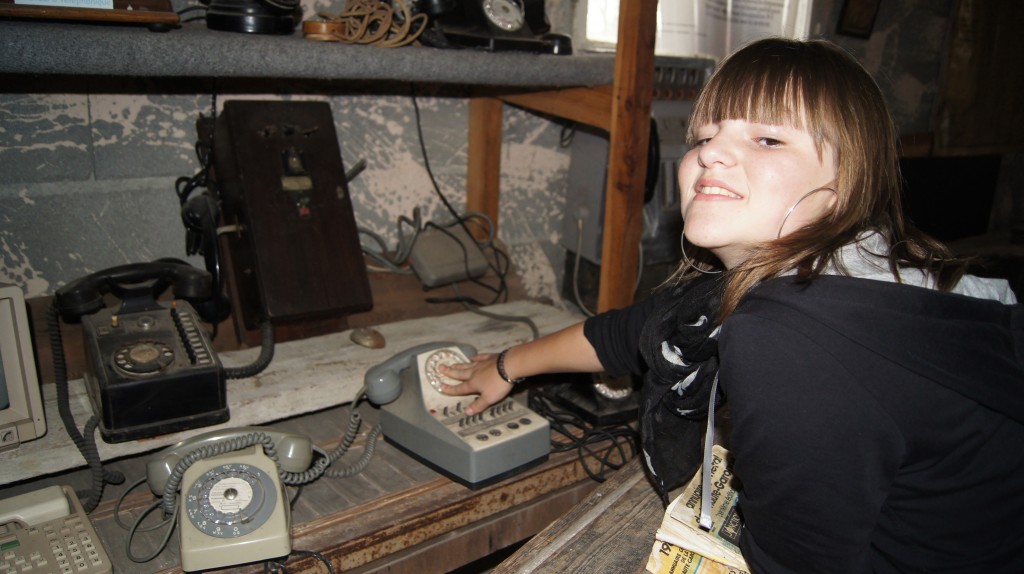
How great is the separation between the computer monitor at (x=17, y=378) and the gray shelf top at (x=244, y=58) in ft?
0.96

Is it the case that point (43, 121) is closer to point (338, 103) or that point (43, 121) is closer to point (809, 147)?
point (338, 103)

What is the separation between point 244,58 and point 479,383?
564mm

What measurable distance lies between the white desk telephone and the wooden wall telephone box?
0.45m

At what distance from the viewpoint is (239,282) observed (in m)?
1.31

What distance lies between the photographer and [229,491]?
34.8 inches

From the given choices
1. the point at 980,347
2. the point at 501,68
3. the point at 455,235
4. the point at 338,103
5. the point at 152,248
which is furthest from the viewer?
the point at 455,235

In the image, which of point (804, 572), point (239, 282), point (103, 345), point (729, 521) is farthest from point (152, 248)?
point (804, 572)

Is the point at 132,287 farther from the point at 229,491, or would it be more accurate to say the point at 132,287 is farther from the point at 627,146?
the point at 627,146

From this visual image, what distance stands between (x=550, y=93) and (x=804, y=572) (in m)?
1.06

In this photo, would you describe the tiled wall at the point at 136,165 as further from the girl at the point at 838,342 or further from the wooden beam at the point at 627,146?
the girl at the point at 838,342

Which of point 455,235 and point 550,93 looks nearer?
point 550,93

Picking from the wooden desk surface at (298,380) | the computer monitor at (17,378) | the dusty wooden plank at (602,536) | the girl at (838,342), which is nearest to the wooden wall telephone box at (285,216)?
the wooden desk surface at (298,380)

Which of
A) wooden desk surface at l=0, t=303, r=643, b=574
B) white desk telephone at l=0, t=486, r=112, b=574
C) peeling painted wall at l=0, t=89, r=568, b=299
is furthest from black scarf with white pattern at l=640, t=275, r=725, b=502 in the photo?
peeling painted wall at l=0, t=89, r=568, b=299

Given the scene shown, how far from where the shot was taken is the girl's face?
76 cm
